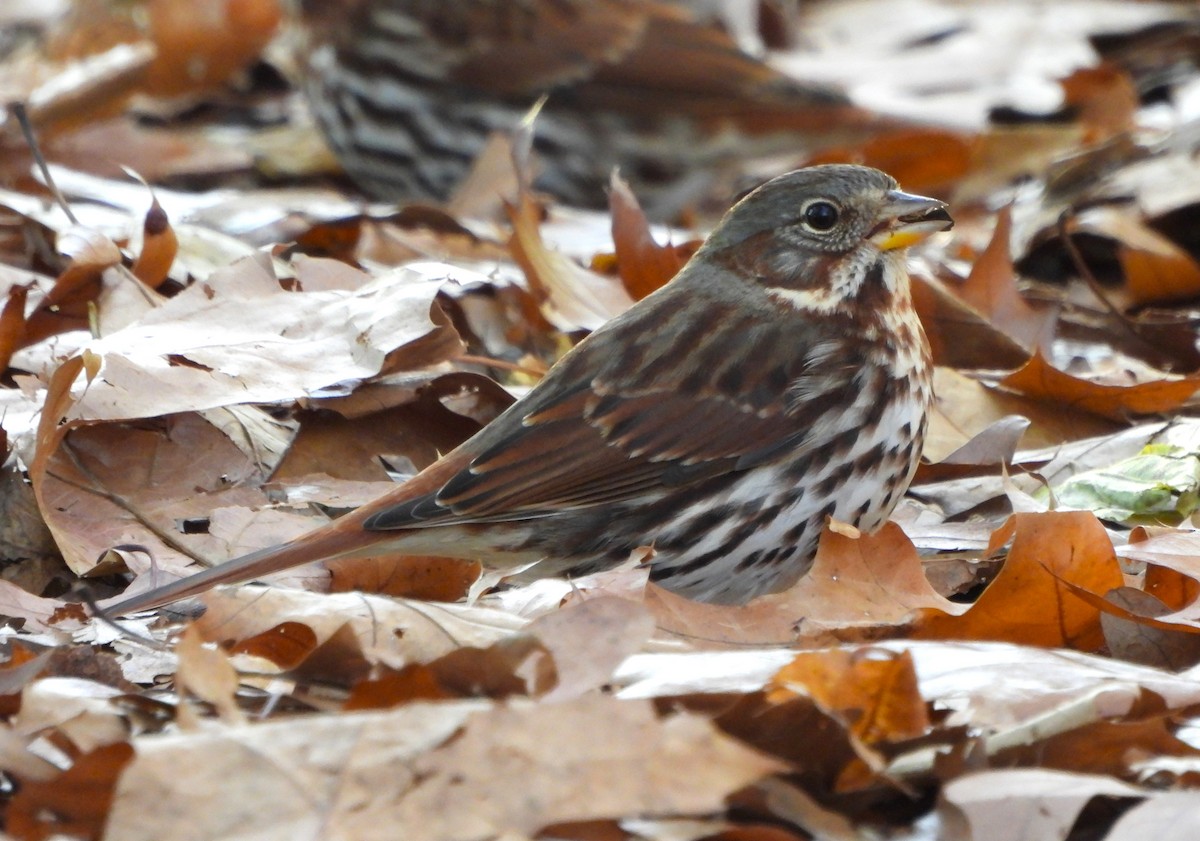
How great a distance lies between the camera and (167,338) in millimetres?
3963

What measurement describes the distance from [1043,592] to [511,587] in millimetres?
1023

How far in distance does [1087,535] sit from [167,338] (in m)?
1.89

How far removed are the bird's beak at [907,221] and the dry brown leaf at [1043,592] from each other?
3.16 feet

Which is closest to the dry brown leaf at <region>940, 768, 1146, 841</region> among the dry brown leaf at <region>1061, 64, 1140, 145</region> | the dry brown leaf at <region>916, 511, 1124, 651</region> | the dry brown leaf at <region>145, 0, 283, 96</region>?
the dry brown leaf at <region>916, 511, 1124, 651</region>

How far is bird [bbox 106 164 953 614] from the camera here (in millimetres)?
3748

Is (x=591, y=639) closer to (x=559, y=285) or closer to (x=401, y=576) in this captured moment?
(x=401, y=576)

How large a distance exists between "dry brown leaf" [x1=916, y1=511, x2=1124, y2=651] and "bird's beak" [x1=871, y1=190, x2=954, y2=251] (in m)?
0.96

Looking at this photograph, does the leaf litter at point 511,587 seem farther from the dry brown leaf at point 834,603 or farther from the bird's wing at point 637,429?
the bird's wing at point 637,429

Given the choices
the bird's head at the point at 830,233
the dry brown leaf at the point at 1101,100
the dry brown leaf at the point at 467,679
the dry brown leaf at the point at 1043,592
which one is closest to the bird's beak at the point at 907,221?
the bird's head at the point at 830,233

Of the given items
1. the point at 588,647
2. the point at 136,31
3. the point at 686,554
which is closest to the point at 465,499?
the point at 686,554

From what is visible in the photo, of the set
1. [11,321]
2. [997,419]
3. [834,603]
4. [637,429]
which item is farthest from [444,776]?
[997,419]

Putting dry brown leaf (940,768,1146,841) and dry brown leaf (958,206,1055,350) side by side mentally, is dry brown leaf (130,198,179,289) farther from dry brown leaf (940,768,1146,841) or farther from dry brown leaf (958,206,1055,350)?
dry brown leaf (940,768,1146,841)

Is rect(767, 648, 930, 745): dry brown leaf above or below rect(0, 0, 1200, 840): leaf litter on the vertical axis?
above

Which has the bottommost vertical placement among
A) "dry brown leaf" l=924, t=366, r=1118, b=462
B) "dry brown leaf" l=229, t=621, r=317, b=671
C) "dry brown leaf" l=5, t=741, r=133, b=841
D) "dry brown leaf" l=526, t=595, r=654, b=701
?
"dry brown leaf" l=924, t=366, r=1118, b=462
